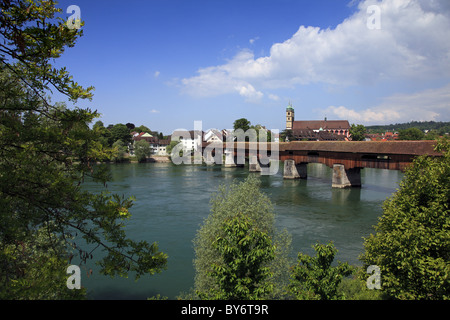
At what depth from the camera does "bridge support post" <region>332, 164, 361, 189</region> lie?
37.2 m

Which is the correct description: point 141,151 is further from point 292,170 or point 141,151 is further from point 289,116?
point 289,116

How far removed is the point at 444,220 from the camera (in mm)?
8695

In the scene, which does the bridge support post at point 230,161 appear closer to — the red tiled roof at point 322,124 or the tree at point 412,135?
the red tiled roof at point 322,124

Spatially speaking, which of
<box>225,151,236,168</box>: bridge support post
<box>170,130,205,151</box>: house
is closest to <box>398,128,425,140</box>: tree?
<box>170,130,205,151</box>: house

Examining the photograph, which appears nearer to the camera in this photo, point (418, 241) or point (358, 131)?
point (418, 241)

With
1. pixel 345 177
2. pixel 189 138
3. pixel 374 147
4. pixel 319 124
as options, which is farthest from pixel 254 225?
pixel 319 124

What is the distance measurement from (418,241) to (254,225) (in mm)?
6701

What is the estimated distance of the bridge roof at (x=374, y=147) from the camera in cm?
2811

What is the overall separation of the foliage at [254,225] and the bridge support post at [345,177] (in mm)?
24863

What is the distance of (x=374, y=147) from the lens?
33250 millimetres

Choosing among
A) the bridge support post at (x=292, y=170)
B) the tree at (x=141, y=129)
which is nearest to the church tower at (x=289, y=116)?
the tree at (x=141, y=129)
